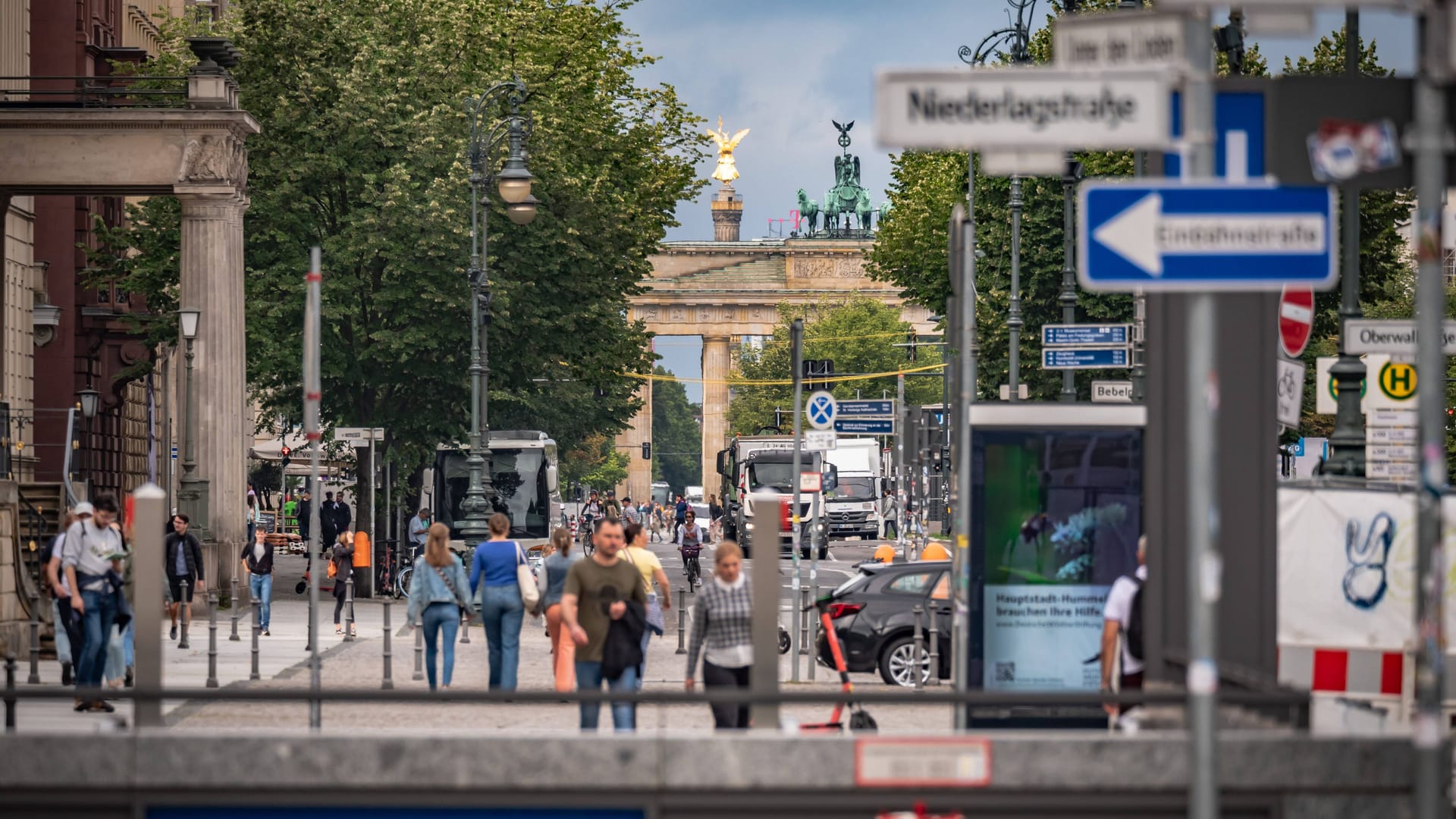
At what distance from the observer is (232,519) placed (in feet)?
115

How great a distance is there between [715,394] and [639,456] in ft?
35.5

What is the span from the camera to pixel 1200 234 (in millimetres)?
6781

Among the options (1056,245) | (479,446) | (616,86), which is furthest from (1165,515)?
(616,86)

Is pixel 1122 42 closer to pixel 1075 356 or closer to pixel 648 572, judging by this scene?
pixel 648 572

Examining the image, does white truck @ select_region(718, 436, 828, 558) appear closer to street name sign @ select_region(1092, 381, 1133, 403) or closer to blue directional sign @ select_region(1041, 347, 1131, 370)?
street name sign @ select_region(1092, 381, 1133, 403)

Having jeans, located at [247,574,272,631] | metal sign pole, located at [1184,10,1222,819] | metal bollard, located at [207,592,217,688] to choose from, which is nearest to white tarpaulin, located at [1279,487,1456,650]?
metal sign pole, located at [1184,10,1222,819]

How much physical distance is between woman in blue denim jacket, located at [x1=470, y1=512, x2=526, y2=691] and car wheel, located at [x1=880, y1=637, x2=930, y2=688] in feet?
17.2

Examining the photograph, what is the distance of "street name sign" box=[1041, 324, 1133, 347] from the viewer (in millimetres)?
22547

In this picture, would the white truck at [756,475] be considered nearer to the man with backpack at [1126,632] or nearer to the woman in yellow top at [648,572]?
the woman in yellow top at [648,572]

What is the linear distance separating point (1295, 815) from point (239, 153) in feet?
95.7

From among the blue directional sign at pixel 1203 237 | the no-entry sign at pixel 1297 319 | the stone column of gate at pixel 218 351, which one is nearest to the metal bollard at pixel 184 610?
the stone column of gate at pixel 218 351

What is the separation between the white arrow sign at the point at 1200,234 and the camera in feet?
22.2

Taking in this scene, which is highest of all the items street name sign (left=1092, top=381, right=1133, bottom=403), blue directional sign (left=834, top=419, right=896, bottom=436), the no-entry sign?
the no-entry sign

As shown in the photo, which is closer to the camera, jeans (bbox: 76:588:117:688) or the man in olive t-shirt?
the man in olive t-shirt
